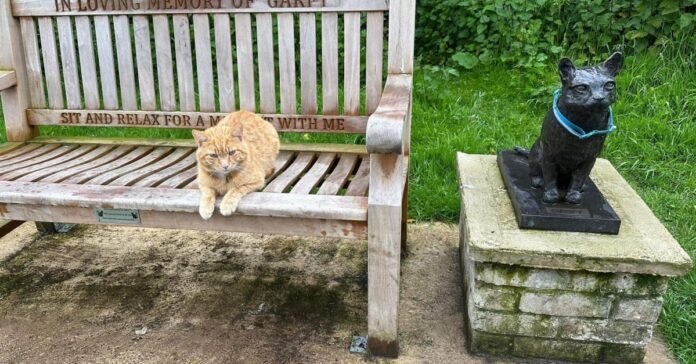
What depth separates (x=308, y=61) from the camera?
101 inches

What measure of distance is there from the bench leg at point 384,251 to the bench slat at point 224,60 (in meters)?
1.12

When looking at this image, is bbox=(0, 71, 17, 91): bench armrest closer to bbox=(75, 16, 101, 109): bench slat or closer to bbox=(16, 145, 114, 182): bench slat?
bbox=(75, 16, 101, 109): bench slat

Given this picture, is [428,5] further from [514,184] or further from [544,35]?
[514,184]

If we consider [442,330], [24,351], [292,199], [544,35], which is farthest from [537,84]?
[24,351]

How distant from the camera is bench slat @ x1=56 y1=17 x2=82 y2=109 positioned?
268 cm

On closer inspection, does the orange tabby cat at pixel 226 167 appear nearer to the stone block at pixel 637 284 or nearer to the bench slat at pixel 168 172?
the bench slat at pixel 168 172

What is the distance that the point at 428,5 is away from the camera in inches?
197

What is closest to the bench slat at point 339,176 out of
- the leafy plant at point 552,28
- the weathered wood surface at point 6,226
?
the weathered wood surface at point 6,226

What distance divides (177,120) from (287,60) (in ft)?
2.00

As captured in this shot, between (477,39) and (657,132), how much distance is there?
163cm

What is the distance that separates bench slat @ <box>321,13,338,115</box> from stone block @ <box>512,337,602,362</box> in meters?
1.26

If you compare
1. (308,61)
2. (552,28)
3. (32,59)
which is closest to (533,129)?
(552,28)

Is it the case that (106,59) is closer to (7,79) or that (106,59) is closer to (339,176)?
(7,79)

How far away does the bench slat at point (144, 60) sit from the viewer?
264 centimetres
